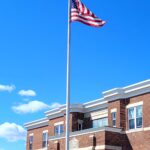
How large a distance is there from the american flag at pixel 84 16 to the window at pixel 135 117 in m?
12.5

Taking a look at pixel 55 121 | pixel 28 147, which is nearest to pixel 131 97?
pixel 55 121

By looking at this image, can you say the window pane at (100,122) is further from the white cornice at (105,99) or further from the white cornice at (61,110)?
the white cornice at (61,110)

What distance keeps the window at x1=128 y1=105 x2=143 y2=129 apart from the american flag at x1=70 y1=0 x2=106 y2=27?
41.1ft

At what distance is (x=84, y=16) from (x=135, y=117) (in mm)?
13358

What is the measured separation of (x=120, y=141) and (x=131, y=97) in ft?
11.9

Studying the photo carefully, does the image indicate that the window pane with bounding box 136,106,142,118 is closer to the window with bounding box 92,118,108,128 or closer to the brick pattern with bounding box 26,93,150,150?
the brick pattern with bounding box 26,93,150,150

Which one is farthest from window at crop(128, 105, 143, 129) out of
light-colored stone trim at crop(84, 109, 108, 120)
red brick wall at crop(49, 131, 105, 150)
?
light-colored stone trim at crop(84, 109, 108, 120)

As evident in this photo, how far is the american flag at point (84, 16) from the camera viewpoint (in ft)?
70.0

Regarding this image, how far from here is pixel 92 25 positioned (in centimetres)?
2128

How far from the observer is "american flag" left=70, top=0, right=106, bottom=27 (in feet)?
70.0

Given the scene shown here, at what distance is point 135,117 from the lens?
32.4m

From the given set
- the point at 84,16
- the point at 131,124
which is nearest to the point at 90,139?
the point at 131,124

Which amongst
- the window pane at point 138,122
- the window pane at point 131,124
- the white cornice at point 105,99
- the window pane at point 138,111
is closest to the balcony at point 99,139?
the window pane at point 131,124

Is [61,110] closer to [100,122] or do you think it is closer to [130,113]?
[100,122]
